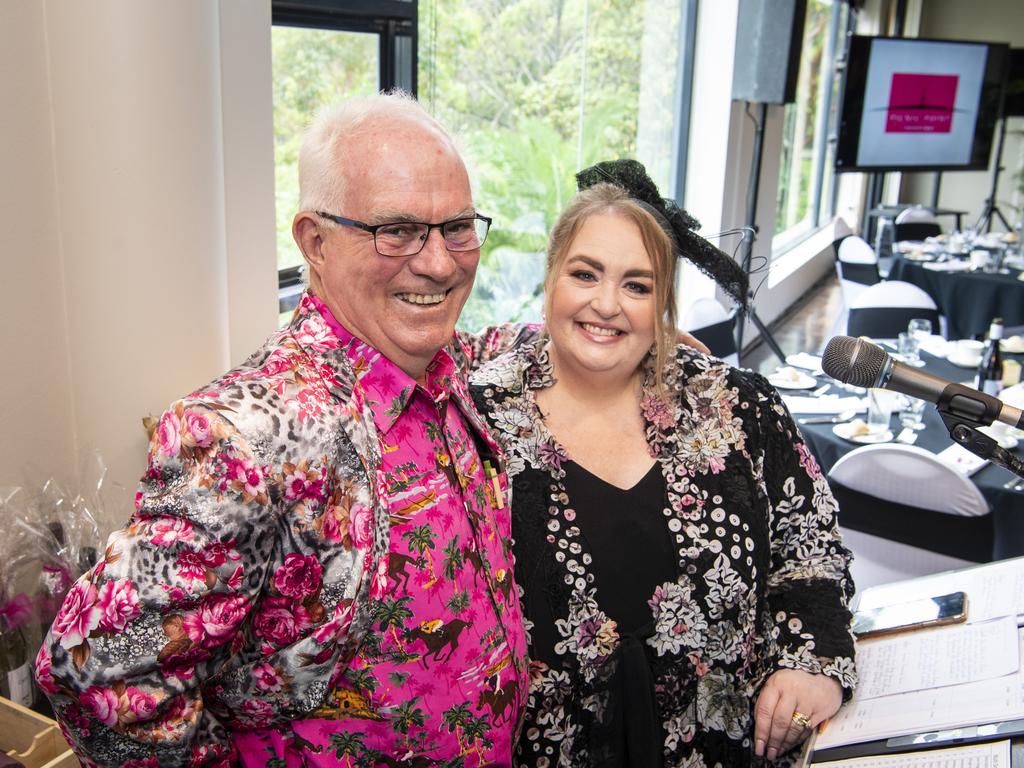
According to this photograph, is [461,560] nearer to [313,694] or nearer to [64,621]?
[313,694]

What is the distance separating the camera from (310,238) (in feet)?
4.27

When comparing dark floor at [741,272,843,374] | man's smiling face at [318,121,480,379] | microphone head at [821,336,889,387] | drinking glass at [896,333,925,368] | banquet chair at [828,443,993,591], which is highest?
man's smiling face at [318,121,480,379]

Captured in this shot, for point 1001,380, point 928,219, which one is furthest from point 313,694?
point 928,219

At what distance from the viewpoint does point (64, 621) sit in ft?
3.45

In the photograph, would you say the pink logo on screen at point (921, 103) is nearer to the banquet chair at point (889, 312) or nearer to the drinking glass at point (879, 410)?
the banquet chair at point (889, 312)

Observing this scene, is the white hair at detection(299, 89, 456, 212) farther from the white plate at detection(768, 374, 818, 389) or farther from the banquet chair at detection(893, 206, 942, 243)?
the banquet chair at detection(893, 206, 942, 243)

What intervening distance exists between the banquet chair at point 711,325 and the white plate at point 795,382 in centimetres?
53

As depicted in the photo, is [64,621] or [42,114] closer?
[64,621]

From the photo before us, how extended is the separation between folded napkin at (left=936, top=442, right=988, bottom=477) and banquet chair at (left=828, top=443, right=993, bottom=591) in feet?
0.30

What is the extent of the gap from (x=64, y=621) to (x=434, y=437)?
56 cm

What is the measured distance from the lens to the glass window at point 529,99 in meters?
4.39

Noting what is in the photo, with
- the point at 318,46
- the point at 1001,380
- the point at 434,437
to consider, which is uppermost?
the point at 318,46

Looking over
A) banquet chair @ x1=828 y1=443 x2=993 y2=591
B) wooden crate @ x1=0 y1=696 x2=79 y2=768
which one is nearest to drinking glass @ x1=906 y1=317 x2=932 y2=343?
banquet chair @ x1=828 y1=443 x2=993 y2=591

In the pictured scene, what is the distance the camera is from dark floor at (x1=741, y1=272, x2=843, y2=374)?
24.3 ft
